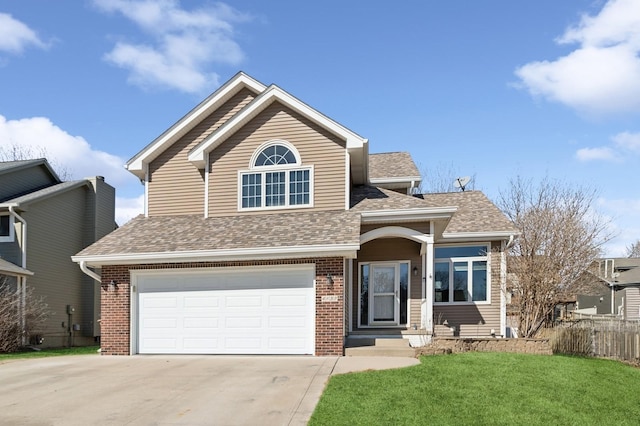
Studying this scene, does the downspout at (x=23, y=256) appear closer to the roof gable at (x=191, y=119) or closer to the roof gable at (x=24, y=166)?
the roof gable at (x=24, y=166)

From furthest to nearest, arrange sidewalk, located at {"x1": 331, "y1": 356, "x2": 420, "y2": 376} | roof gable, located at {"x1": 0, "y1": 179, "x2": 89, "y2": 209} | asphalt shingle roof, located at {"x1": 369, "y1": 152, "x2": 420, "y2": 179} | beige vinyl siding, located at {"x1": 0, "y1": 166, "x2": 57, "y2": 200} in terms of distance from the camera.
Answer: beige vinyl siding, located at {"x1": 0, "y1": 166, "x2": 57, "y2": 200} < roof gable, located at {"x1": 0, "y1": 179, "x2": 89, "y2": 209} < asphalt shingle roof, located at {"x1": 369, "y1": 152, "x2": 420, "y2": 179} < sidewalk, located at {"x1": 331, "y1": 356, "x2": 420, "y2": 376}

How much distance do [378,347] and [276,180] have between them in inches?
222

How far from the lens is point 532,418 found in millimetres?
7449

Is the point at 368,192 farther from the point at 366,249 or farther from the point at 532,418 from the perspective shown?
the point at 532,418

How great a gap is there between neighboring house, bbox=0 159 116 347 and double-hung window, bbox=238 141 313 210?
9673 mm

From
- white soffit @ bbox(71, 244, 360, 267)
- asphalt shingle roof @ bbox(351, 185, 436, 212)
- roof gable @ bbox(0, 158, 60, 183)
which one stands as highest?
roof gable @ bbox(0, 158, 60, 183)

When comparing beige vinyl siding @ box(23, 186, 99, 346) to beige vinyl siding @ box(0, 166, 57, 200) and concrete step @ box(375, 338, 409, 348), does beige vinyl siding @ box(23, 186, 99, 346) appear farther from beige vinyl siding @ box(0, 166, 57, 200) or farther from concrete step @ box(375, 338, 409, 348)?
concrete step @ box(375, 338, 409, 348)

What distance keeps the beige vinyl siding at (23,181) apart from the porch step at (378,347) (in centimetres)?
1624

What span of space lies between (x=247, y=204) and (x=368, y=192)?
149 inches

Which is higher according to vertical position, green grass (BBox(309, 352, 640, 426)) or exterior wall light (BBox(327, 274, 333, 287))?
exterior wall light (BBox(327, 274, 333, 287))

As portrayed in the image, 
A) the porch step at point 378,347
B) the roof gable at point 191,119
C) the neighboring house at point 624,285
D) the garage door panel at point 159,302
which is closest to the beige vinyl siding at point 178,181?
the roof gable at point 191,119

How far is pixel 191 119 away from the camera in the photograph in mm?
16688

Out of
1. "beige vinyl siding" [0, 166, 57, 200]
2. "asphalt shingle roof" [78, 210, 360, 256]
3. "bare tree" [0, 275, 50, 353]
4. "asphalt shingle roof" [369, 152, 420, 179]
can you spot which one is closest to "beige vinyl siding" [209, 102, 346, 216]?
"asphalt shingle roof" [78, 210, 360, 256]

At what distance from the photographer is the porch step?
12.4m
